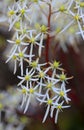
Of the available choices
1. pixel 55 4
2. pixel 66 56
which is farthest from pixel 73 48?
pixel 55 4

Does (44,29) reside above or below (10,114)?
above

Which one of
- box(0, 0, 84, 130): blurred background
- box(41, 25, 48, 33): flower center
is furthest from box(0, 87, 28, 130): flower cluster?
box(41, 25, 48, 33): flower center

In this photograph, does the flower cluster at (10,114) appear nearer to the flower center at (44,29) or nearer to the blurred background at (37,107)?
the blurred background at (37,107)

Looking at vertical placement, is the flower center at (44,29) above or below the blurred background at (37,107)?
above

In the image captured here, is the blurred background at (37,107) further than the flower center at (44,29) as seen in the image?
Yes

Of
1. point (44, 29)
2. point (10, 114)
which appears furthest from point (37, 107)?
point (44, 29)

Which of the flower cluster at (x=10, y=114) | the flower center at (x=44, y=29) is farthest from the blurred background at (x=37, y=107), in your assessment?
the flower center at (x=44, y=29)

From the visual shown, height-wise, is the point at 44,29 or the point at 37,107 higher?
the point at 44,29

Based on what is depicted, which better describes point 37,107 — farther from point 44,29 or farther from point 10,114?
point 44,29

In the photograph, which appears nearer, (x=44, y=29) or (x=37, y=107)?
(x=44, y=29)

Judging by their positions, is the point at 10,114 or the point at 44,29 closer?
the point at 44,29
